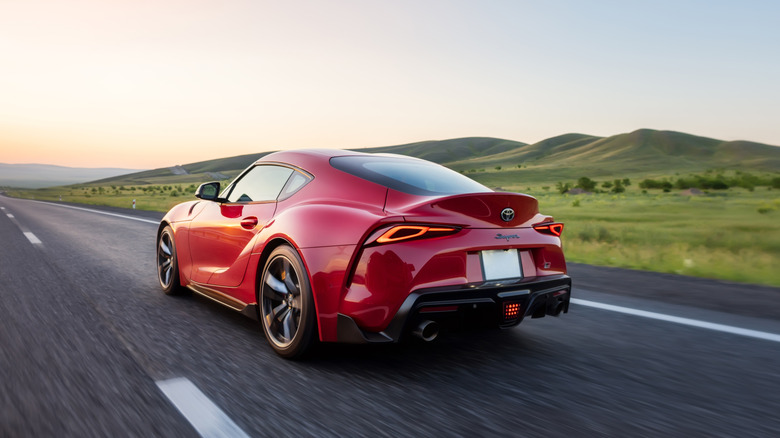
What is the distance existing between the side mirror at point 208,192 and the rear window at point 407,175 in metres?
1.31

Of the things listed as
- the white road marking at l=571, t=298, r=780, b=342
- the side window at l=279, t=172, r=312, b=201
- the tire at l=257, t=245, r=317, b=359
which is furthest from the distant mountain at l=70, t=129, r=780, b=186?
the tire at l=257, t=245, r=317, b=359

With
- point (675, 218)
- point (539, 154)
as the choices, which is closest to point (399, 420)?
point (675, 218)

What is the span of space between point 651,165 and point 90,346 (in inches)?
5291

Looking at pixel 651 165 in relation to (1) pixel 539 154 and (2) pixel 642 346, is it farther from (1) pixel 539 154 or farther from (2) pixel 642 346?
(2) pixel 642 346

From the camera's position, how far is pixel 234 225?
464cm

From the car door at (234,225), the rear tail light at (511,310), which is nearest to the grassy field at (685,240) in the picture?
the rear tail light at (511,310)

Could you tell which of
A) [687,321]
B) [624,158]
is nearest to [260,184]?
[687,321]

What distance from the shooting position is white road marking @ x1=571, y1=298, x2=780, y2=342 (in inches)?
182

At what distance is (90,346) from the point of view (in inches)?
162

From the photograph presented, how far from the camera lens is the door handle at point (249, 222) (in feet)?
14.4

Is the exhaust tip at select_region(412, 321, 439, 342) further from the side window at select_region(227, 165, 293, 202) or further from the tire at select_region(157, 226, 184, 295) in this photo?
the tire at select_region(157, 226, 184, 295)

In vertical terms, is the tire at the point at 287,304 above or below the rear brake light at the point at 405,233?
below

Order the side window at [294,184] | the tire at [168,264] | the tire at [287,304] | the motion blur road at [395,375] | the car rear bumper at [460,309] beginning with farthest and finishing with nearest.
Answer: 1. the tire at [168,264]
2. the side window at [294,184]
3. the tire at [287,304]
4. the car rear bumper at [460,309]
5. the motion blur road at [395,375]

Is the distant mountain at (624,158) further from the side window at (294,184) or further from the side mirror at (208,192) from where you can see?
the side window at (294,184)
